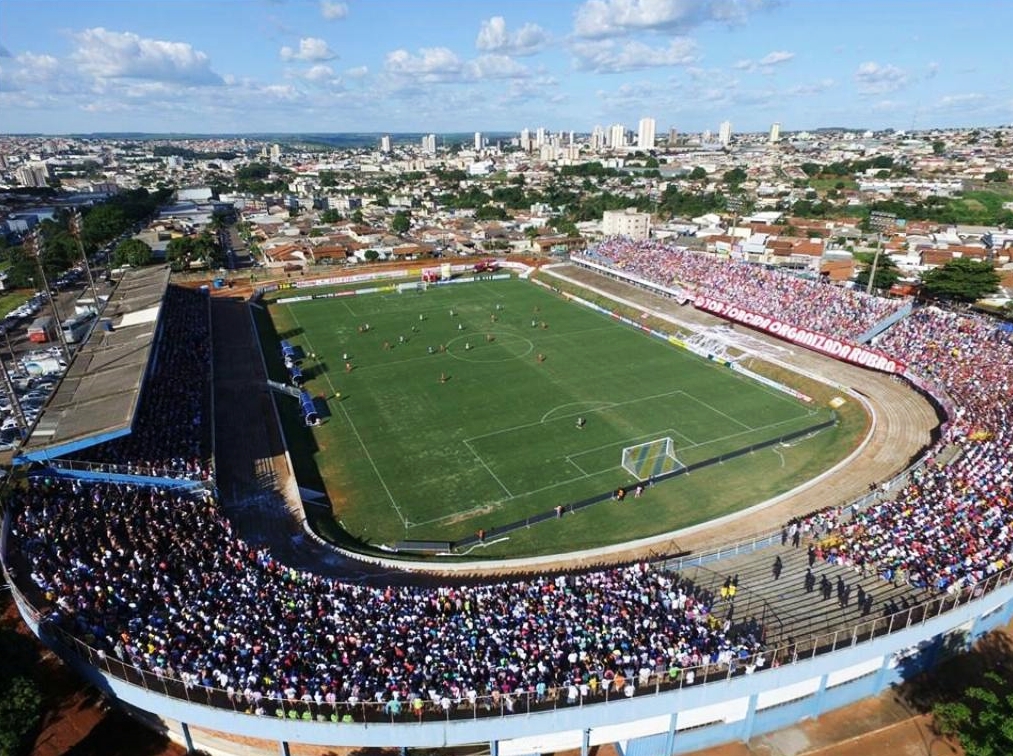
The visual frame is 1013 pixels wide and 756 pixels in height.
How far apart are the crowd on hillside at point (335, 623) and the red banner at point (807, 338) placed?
32.9 metres

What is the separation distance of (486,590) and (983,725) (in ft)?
48.5

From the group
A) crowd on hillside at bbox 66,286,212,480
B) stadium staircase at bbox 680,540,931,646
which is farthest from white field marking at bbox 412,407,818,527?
crowd on hillside at bbox 66,286,212,480

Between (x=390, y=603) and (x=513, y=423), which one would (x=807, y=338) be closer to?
Answer: (x=513, y=423)

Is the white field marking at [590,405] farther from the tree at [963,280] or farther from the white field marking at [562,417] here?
the tree at [963,280]

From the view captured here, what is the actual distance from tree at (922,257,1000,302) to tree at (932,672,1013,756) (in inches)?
2009

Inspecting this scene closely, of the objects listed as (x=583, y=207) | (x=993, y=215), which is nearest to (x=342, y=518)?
(x=583, y=207)

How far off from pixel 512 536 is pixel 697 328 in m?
36.2

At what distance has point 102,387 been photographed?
33500 millimetres

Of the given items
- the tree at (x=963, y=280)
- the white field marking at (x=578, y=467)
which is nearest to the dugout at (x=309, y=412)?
the white field marking at (x=578, y=467)

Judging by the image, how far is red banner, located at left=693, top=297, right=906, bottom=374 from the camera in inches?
1854

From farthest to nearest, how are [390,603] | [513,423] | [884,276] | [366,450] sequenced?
[884,276] → [513,423] → [366,450] → [390,603]

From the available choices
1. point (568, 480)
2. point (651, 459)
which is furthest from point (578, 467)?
point (651, 459)

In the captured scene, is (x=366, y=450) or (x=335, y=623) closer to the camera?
(x=335, y=623)

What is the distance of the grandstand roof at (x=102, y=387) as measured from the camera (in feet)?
90.6
